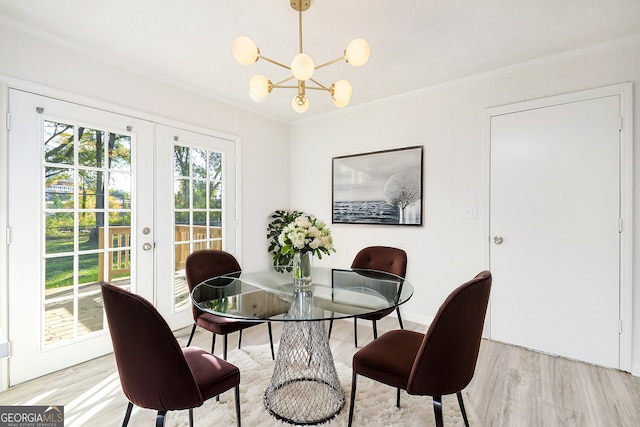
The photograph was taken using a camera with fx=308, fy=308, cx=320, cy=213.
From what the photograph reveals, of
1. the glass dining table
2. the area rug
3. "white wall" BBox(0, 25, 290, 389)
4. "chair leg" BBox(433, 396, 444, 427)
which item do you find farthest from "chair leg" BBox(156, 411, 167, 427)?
"white wall" BBox(0, 25, 290, 389)

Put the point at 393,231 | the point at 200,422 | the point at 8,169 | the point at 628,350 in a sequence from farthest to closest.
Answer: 1. the point at 393,231
2. the point at 628,350
3. the point at 8,169
4. the point at 200,422

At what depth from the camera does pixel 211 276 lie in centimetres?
250

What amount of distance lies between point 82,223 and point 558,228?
3.85 m

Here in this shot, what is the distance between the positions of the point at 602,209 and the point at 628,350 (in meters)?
1.06

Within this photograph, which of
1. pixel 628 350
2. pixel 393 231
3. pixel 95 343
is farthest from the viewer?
pixel 393 231

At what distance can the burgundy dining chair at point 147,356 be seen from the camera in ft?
3.85

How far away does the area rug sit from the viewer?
1.73m

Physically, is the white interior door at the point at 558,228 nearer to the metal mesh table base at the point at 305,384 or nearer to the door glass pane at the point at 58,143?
the metal mesh table base at the point at 305,384

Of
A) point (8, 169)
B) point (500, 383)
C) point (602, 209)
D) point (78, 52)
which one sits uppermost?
point (78, 52)

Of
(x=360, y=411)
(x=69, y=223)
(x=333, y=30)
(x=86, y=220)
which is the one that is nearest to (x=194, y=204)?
(x=86, y=220)

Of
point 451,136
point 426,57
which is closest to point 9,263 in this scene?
point 426,57

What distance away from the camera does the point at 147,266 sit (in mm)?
2836

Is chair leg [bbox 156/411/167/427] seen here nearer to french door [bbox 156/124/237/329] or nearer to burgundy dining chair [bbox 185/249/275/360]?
burgundy dining chair [bbox 185/249/275/360]

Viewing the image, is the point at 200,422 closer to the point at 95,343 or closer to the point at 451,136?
the point at 95,343
